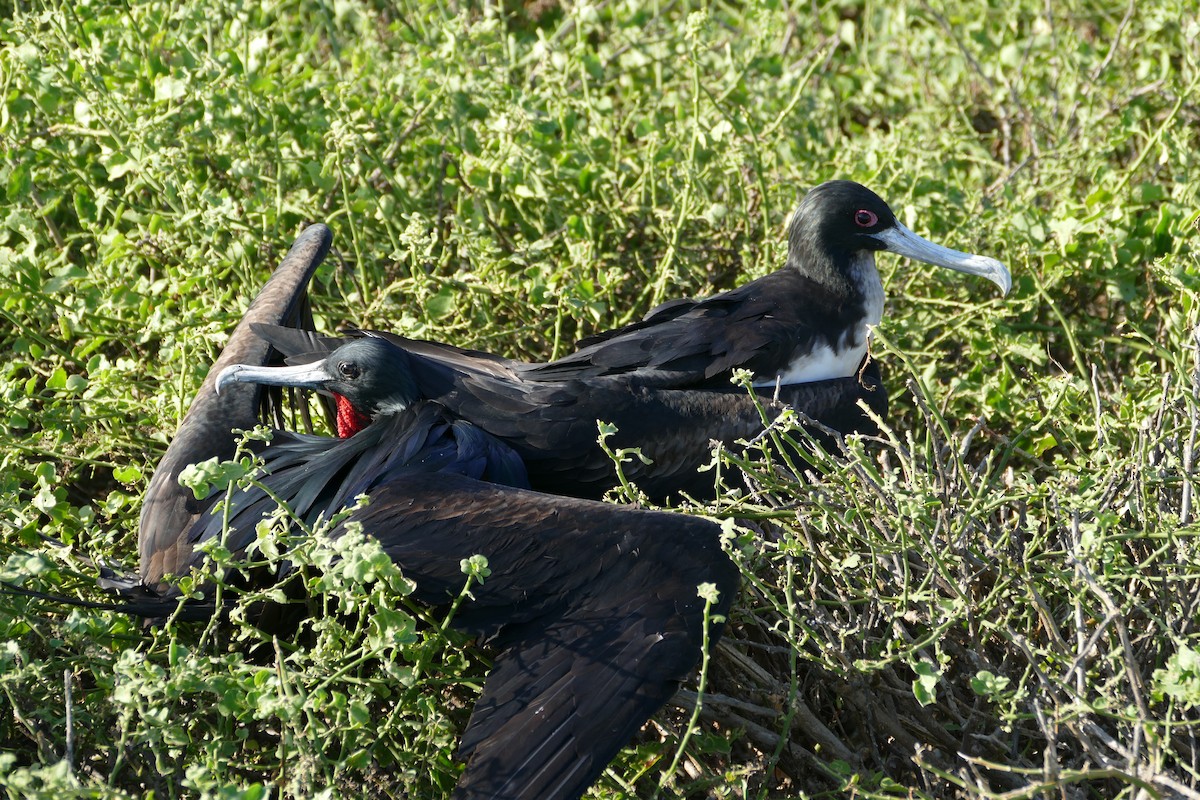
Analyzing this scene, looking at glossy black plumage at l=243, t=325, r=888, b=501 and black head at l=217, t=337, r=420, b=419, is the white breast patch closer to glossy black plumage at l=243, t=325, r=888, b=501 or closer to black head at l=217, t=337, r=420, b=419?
glossy black plumage at l=243, t=325, r=888, b=501

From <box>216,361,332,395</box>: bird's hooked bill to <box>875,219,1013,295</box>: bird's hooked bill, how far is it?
148 cm

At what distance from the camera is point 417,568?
8.83ft

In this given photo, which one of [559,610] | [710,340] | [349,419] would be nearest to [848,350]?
[710,340]

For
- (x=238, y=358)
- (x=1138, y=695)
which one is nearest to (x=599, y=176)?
(x=238, y=358)

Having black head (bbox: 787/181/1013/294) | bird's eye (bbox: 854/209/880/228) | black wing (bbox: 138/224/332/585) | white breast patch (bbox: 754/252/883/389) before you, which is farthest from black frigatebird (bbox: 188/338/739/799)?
bird's eye (bbox: 854/209/880/228)

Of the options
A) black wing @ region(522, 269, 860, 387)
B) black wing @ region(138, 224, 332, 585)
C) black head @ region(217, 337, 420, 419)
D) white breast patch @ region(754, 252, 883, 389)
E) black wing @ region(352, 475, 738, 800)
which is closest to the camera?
black wing @ region(352, 475, 738, 800)

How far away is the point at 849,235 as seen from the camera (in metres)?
3.77

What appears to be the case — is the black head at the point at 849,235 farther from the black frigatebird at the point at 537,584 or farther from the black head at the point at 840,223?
the black frigatebird at the point at 537,584

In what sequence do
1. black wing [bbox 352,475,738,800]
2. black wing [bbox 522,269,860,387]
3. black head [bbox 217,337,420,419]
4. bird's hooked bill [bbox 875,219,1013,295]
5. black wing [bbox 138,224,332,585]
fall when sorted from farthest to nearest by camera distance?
bird's hooked bill [bbox 875,219,1013,295], black wing [bbox 522,269,860,387], black head [bbox 217,337,420,419], black wing [bbox 138,224,332,585], black wing [bbox 352,475,738,800]

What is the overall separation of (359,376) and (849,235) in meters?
1.34

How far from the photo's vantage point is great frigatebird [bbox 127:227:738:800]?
8.03 feet

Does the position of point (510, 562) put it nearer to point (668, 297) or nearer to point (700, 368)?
point (700, 368)

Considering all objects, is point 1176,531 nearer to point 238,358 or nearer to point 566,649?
point 566,649

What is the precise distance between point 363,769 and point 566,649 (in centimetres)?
42
